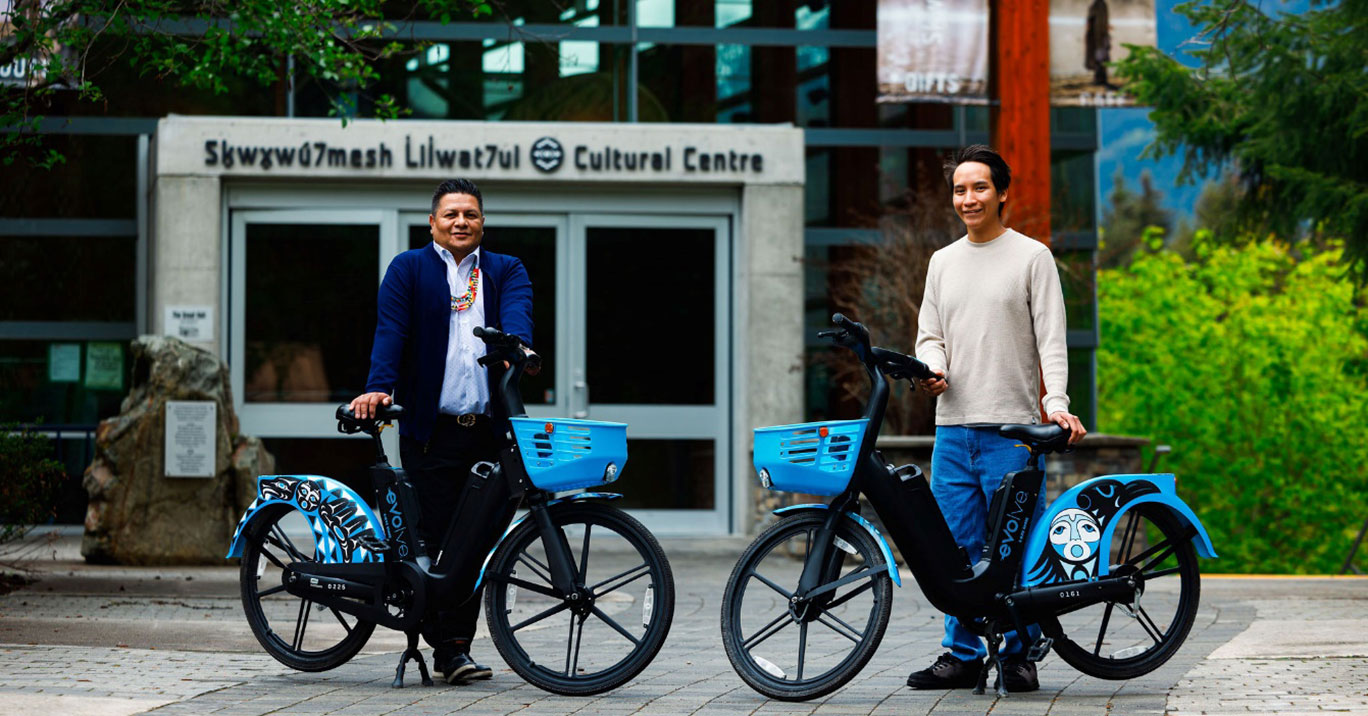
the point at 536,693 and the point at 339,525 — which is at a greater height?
the point at 339,525

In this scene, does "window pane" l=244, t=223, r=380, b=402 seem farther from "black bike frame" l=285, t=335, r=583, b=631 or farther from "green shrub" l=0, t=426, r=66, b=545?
"black bike frame" l=285, t=335, r=583, b=631

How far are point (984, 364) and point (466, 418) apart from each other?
183 centimetres

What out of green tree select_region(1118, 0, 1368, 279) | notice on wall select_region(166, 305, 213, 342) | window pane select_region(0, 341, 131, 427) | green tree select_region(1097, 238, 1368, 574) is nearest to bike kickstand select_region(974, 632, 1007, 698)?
green tree select_region(1118, 0, 1368, 279)

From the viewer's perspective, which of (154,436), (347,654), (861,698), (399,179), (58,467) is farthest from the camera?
(399,179)

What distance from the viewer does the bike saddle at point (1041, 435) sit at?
5637 millimetres

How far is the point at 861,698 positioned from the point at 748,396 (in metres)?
9.40

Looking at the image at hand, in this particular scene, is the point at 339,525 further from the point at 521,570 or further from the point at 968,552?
the point at 968,552

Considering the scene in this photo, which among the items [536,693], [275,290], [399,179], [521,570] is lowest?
[536,693]

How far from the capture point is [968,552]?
590cm

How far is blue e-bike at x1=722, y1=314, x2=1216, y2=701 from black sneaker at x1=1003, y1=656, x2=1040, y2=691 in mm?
67

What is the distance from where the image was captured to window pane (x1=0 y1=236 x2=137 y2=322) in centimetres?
1611

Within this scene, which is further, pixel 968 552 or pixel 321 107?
pixel 321 107

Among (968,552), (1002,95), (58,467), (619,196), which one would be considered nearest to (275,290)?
(619,196)

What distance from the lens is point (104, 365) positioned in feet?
53.1
